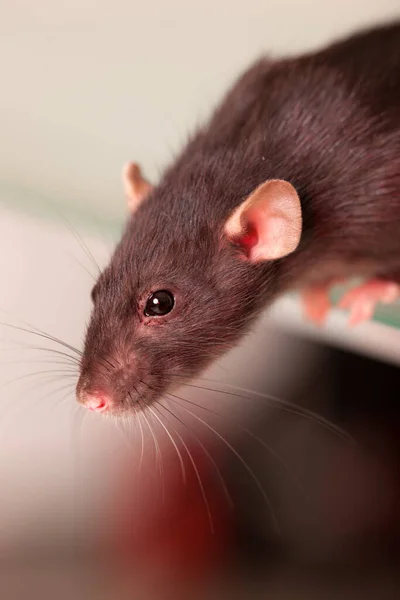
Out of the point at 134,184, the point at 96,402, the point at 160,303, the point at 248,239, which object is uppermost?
the point at 134,184

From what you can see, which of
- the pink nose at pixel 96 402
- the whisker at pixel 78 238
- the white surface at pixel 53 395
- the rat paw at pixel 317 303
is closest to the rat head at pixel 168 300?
the pink nose at pixel 96 402

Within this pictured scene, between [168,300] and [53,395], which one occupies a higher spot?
[168,300]

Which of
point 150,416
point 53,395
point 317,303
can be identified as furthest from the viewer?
point 53,395

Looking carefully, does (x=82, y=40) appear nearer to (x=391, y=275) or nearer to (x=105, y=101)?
(x=105, y=101)

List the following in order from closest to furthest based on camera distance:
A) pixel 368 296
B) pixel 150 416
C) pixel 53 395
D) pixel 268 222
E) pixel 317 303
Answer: pixel 268 222
pixel 150 416
pixel 368 296
pixel 317 303
pixel 53 395

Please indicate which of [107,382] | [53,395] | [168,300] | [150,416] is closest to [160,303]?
[168,300]

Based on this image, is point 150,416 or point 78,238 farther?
point 78,238

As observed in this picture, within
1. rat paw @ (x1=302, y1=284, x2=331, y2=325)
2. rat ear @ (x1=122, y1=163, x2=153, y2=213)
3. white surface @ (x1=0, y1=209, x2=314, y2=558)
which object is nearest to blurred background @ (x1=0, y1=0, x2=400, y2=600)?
white surface @ (x1=0, y1=209, x2=314, y2=558)

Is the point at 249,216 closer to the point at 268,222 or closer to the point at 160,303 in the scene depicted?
the point at 268,222
